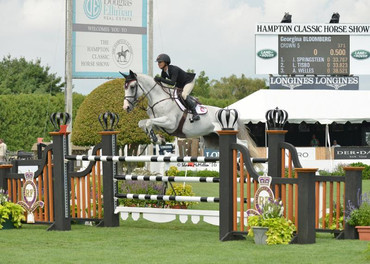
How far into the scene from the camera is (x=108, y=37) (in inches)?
992

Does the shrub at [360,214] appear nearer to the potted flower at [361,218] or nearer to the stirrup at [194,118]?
the potted flower at [361,218]

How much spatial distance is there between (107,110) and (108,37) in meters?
2.45

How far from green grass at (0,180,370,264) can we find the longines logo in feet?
46.4

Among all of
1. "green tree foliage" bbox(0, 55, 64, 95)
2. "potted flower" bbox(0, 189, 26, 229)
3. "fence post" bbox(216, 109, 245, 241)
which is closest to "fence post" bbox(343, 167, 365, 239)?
"fence post" bbox(216, 109, 245, 241)

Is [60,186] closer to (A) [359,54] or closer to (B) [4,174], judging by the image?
(B) [4,174]

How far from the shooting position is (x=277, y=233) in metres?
9.21

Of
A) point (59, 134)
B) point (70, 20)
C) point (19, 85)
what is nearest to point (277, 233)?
point (59, 134)

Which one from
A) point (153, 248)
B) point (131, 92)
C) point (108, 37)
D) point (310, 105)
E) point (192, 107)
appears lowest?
point (153, 248)

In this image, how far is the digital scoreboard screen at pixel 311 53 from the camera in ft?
120

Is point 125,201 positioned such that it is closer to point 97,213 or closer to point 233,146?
point 97,213

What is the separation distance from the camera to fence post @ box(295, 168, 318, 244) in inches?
365

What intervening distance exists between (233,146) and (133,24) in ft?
51.8

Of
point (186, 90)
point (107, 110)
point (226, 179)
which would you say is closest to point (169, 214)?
point (226, 179)

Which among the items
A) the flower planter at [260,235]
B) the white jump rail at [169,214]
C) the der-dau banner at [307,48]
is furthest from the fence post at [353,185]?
the der-dau banner at [307,48]
